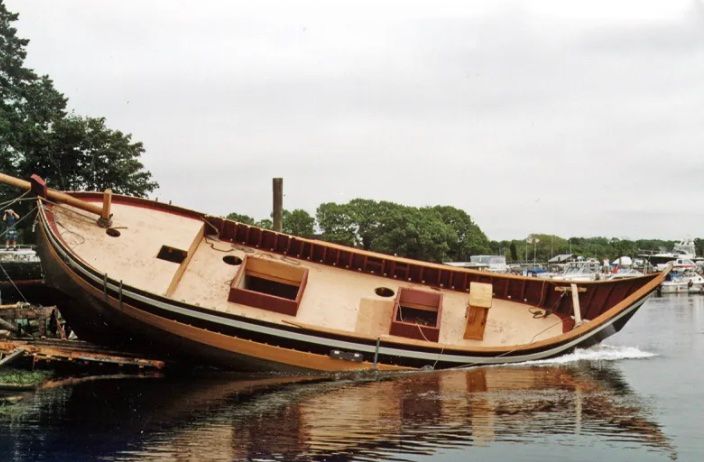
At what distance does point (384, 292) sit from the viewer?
70.7 ft

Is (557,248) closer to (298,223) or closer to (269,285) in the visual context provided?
(298,223)

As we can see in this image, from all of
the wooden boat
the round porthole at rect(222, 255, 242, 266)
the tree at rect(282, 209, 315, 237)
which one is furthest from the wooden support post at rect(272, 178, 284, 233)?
the tree at rect(282, 209, 315, 237)

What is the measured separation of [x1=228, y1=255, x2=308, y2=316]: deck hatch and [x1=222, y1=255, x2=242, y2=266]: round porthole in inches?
16.3

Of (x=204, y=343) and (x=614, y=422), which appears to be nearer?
(x=614, y=422)

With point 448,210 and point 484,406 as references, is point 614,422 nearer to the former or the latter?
point 484,406

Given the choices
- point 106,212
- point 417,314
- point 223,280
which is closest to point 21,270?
point 106,212

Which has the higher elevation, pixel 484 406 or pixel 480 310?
pixel 480 310

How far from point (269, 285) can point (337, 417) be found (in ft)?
25.8

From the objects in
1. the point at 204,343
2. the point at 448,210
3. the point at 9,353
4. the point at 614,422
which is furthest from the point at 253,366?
the point at 448,210

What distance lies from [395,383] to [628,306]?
22.6ft

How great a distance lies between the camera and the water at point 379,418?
41.6 ft

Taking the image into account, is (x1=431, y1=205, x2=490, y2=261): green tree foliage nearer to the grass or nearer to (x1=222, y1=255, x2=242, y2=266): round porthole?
(x1=222, y1=255, x2=242, y2=266): round porthole

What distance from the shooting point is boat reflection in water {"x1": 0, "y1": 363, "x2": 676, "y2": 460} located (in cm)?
1290

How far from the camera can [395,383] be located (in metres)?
18.5
